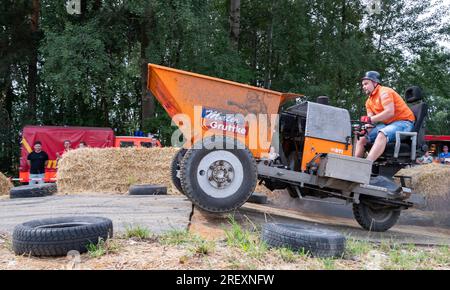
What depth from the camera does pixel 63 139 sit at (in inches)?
627

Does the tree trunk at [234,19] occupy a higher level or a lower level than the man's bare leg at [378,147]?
higher

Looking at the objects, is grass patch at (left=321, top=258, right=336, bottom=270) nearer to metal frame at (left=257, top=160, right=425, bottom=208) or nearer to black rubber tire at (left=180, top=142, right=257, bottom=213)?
black rubber tire at (left=180, top=142, right=257, bottom=213)

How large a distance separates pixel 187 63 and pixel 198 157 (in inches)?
492

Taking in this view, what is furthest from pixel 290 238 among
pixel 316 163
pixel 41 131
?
pixel 41 131

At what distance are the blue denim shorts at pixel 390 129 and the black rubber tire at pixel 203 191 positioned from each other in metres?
1.93

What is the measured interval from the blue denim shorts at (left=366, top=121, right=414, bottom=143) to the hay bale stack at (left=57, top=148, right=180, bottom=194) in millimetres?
4848

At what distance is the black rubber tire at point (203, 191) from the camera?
5.05 metres

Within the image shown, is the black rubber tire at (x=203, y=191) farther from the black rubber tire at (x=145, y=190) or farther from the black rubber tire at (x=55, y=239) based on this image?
the black rubber tire at (x=145, y=190)

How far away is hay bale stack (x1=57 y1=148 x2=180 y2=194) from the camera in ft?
32.8

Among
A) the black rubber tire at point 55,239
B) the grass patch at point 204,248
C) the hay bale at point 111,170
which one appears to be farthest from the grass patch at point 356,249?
the hay bale at point 111,170

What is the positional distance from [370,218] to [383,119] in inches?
54.6

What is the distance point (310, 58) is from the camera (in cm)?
2078

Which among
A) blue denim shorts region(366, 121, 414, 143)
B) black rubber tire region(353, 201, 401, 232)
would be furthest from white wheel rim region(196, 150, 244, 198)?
blue denim shorts region(366, 121, 414, 143)
